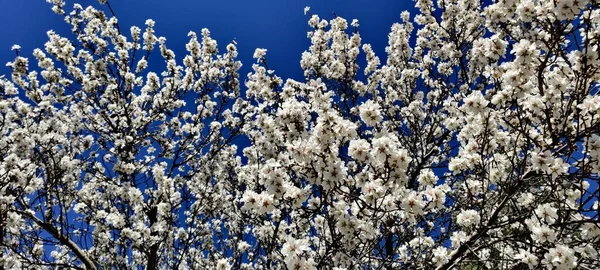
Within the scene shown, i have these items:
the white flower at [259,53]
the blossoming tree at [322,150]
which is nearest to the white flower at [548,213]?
the blossoming tree at [322,150]

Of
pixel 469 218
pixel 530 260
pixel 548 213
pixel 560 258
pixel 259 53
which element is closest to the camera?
pixel 560 258

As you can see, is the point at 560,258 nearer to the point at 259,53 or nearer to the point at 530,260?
the point at 530,260

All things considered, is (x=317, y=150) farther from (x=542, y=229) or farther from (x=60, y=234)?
(x=60, y=234)

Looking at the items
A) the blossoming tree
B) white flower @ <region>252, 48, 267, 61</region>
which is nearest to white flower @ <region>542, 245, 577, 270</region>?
the blossoming tree

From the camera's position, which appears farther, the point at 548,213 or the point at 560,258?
the point at 548,213

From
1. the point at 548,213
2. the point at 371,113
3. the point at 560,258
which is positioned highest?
the point at 371,113

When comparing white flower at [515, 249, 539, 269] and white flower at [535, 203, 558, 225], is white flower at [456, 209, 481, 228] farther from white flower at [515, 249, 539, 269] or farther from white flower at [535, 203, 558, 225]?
white flower at [515, 249, 539, 269]

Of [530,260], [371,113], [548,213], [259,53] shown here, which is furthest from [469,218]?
[259,53]

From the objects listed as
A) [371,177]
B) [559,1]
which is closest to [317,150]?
[371,177]

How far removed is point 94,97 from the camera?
36.5 ft

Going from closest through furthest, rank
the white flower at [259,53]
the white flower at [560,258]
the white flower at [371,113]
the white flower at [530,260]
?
the white flower at [560,258] → the white flower at [530,260] → the white flower at [371,113] → the white flower at [259,53]

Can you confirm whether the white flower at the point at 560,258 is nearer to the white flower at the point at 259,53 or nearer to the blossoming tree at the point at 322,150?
the blossoming tree at the point at 322,150

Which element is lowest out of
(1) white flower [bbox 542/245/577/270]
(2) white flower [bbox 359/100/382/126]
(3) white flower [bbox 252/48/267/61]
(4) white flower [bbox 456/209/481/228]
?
(1) white flower [bbox 542/245/577/270]

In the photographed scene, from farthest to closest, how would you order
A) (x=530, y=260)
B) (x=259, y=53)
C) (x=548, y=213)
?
(x=259, y=53), (x=548, y=213), (x=530, y=260)
